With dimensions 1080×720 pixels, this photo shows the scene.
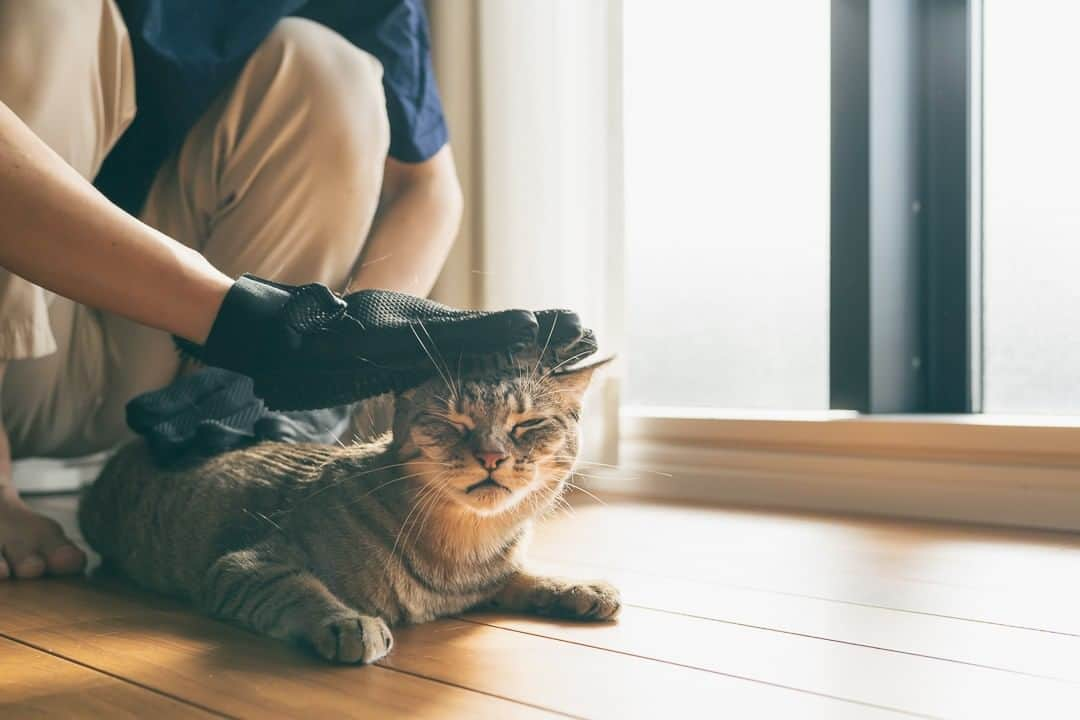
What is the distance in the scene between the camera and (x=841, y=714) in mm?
696

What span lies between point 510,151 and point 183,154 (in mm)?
704

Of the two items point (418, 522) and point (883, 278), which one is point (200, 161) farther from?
point (883, 278)

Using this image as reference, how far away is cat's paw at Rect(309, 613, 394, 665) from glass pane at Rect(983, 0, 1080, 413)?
1403mm

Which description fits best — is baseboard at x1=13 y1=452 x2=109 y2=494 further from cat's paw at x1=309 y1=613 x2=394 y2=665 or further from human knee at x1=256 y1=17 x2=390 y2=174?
cat's paw at x1=309 y1=613 x2=394 y2=665

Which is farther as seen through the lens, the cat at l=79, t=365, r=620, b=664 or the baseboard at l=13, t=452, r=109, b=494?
the baseboard at l=13, t=452, r=109, b=494

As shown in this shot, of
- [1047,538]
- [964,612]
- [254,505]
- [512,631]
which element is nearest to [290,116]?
[254,505]

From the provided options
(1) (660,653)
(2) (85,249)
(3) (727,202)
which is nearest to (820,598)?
(1) (660,653)

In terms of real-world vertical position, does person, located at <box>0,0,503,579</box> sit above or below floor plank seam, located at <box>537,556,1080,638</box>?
above

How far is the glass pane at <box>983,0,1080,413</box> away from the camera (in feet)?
5.69

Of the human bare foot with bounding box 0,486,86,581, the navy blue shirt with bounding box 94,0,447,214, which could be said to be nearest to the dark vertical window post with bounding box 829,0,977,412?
the navy blue shirt with bounding box 94,0,447,214

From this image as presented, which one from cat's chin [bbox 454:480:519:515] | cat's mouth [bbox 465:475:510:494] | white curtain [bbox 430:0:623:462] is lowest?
cat's chin [bbox 454:480:519:515]

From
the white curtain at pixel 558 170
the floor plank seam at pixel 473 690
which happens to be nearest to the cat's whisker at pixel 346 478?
the floor plank seam at pixel 473 690

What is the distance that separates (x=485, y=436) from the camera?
0.94 metres

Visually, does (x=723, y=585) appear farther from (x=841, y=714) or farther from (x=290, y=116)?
(x=290, y=116)
